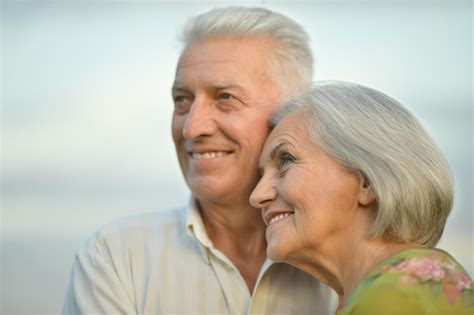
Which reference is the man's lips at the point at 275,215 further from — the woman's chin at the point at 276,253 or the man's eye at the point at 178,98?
the man's eye at the point at 178,98

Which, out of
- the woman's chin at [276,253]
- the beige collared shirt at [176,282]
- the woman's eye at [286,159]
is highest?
the woman's eye at [286,159]

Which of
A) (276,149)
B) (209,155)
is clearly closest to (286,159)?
(276,149)

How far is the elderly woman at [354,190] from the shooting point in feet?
6.55

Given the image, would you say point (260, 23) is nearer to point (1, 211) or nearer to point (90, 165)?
point (90, 165)

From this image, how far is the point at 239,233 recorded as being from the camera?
2680 mm

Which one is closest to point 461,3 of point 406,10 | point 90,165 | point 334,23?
point 406,10

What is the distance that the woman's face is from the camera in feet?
6.76

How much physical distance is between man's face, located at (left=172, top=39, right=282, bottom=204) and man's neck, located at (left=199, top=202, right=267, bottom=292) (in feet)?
0.21

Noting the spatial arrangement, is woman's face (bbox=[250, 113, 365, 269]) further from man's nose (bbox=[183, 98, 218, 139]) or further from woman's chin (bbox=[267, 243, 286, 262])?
man's nose (bbox=[183, 98, 218, 139])

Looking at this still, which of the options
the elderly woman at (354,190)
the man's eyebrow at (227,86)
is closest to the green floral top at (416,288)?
the elderly woman at (354,190)

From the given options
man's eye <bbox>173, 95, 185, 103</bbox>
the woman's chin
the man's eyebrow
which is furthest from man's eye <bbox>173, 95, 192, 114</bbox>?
the woman's chin

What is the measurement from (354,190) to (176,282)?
74 centimetres

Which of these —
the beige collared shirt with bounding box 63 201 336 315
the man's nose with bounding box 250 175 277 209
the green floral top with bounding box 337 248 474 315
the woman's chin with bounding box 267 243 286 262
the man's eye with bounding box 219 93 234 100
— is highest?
the man's eye with bounding box 219 93 234 100

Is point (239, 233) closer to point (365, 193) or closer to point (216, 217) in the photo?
point (216, 217)
